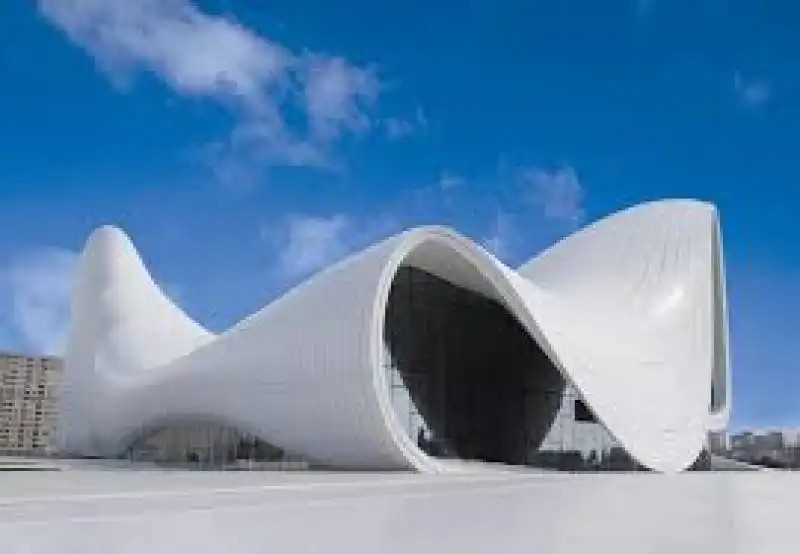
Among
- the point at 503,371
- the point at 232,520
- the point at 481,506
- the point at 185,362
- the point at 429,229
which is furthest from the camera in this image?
the point at 503,371

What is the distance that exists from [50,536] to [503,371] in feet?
81.3

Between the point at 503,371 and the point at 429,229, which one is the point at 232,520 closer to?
the point at 429,229

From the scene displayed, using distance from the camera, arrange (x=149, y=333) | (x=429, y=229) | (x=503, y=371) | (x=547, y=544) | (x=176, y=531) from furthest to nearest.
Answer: (x=149, y=333), (x=503, y=371), (x=429, y=229), (x=176, y=531), (x=547, y=544)

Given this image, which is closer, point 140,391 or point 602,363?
point 602,363

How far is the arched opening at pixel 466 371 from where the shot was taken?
25.9m

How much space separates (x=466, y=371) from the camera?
29203 mm

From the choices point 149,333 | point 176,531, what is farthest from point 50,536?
point 149,333

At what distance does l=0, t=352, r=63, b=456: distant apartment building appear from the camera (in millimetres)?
61688

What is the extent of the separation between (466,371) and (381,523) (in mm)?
22875

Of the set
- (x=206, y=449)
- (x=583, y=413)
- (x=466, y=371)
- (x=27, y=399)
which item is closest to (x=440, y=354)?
(x=466, y=371)

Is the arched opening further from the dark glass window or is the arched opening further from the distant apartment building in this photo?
the distant apartment building

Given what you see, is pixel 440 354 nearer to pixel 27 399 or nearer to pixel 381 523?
pixel 381 523

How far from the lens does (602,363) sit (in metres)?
25.3

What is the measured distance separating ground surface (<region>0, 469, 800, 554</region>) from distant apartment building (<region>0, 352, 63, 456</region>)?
186ft
